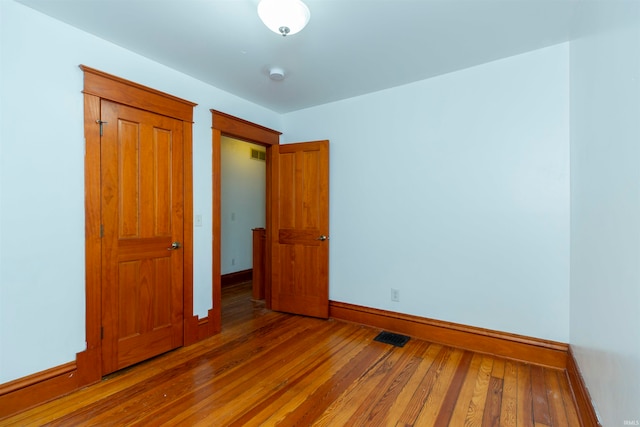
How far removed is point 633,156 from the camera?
1056mm

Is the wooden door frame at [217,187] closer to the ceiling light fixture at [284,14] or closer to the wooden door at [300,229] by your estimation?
the wooden door at [300,229]

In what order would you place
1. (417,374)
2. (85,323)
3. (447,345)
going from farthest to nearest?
(447,345), (417,374), (85,323)

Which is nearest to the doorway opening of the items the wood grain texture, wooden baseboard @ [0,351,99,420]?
wooden baseboard @ [0,351,99,420]

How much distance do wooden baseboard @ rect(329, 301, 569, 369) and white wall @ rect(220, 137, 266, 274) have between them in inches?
92.7

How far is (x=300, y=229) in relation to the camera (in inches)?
137

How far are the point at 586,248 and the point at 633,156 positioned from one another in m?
0.91

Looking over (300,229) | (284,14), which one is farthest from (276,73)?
(300,229)

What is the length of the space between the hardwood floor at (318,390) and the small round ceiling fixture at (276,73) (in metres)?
2.52

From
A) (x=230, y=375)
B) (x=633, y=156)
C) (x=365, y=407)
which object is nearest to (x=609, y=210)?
(x=633, y=156)

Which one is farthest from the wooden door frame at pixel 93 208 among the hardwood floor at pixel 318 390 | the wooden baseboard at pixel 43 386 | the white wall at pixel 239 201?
the white wall at pixel 239 201

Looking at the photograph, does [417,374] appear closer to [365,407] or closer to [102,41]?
[365,407]

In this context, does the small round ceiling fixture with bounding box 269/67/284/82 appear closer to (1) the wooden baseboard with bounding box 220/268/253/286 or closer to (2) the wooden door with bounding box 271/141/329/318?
(2) the wooden door with bounding box 271/141/329/318

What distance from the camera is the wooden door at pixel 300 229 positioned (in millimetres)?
3357

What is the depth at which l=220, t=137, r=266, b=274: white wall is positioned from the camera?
4.79 metres
